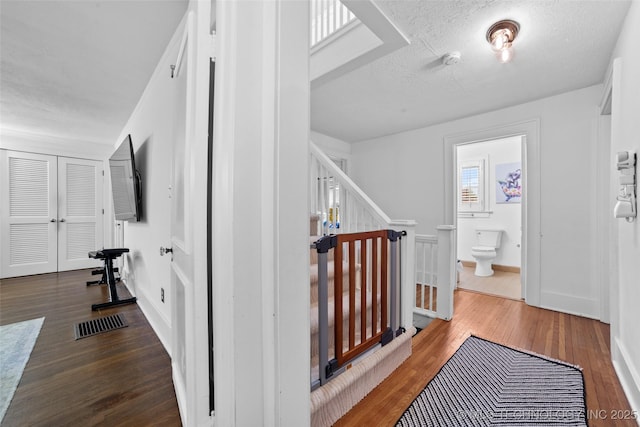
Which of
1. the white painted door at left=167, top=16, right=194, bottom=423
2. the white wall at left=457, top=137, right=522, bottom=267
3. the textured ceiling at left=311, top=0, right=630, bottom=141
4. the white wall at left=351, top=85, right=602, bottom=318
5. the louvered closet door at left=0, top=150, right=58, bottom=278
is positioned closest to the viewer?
the white painted door at left=167, top=16, right=194, bottom=423

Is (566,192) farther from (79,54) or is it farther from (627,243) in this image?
(79,54)

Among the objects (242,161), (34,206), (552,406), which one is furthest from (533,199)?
(34,206)

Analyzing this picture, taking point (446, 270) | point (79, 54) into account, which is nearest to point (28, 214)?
point (79, 54)

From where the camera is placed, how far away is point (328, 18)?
205cm

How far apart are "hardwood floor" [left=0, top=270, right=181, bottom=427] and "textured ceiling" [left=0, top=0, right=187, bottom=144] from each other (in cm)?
234

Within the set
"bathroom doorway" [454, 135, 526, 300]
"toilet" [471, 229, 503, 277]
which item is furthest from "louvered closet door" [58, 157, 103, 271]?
"toilet" [471, 229, 503, 277]

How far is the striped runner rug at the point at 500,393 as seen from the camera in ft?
4.39

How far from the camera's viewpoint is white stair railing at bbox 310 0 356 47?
200 centimetres

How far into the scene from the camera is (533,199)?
9.53ft

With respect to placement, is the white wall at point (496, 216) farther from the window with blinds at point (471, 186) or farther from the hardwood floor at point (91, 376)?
the hardwood floor at point (91, 376)

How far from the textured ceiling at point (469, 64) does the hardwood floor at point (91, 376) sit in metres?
2.71

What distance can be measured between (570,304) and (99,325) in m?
4.68

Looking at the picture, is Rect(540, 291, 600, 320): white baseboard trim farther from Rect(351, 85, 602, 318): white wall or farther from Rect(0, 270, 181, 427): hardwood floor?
Rect(0, 270, 181, 427): hardwood floor

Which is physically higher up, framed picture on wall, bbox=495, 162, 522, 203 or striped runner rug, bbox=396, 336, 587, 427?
framed picture on wall, bbox=495, 162, 522, 203
